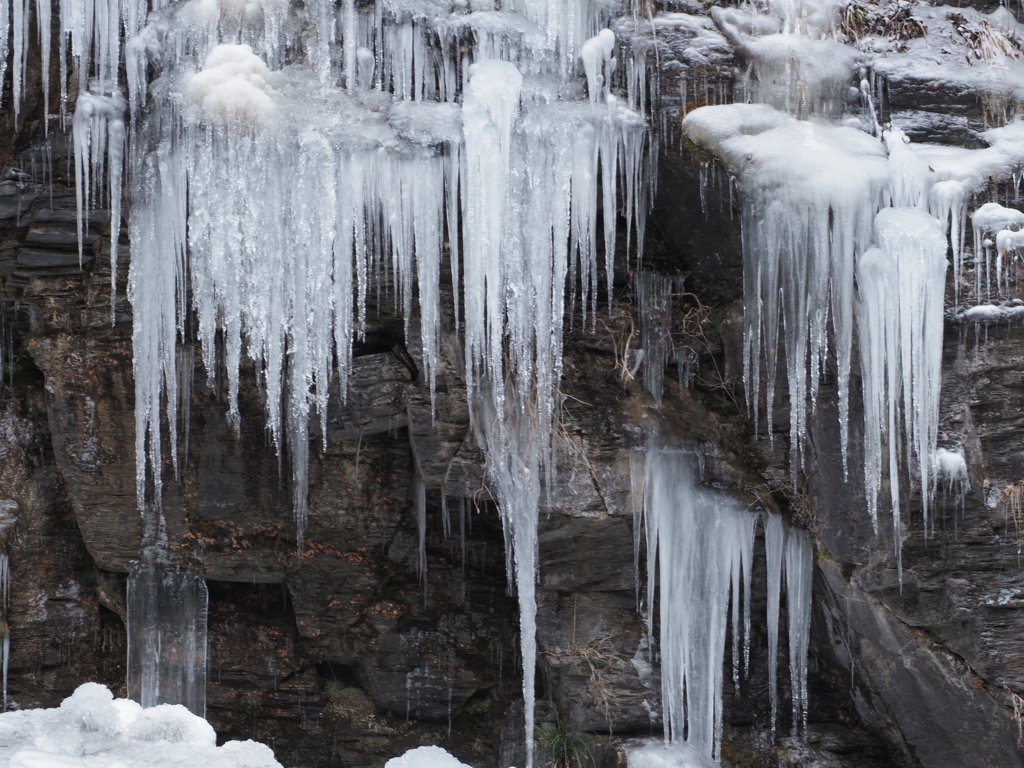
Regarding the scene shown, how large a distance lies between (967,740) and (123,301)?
16.6 ft

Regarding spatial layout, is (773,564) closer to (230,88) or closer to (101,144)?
(230,88)

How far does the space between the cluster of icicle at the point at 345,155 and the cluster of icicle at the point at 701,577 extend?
80 centimetres

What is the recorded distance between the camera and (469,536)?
643cm

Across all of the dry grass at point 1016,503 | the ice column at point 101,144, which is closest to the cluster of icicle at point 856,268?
the dry grass at point 1016,503

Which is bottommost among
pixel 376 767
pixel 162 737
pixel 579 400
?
pixel 376 767

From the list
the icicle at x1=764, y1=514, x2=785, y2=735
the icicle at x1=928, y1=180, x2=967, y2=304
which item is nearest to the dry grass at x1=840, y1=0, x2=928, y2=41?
the icicle at x1=928, y1=180, x2=967, y2=304

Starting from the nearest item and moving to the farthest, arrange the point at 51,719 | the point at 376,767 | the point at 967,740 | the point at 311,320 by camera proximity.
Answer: the point at 51,719, the point at 967,740, the point at 311,320, the point at 376,767

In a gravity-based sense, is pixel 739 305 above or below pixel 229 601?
above

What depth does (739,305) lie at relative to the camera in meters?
5.13

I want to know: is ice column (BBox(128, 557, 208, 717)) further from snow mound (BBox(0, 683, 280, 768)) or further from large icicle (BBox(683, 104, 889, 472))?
large icicle (BBox(683, 104, 889, 472))

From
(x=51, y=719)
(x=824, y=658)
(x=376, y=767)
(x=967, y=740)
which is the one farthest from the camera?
(x=376, y=767)

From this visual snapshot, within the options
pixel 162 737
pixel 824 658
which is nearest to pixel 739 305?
pixel 824 658

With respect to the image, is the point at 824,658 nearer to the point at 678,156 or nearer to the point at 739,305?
the point at 739,305

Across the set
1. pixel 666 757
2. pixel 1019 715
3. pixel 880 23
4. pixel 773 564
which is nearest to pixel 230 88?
pixel 880 23
